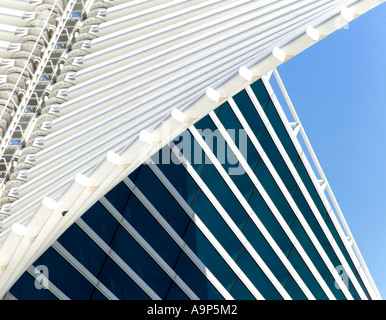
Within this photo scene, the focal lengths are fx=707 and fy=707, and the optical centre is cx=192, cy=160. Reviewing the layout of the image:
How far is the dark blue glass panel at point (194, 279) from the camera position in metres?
28.8

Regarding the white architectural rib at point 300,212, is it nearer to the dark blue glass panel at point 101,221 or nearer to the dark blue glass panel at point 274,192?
the dark blue glass panel at point 274,192

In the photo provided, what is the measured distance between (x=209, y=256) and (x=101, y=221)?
761 centimetres

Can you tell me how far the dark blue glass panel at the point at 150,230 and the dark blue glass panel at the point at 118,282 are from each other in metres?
1.78

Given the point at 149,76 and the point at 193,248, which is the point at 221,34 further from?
the point at 193,248

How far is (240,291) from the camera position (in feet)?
109

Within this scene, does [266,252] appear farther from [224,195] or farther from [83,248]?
[83,248]

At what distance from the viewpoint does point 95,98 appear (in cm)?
1677

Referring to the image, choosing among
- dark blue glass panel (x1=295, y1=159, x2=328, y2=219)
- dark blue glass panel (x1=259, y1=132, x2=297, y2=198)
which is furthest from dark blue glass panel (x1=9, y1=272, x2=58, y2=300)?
dark blue glass panel (x1=295, y1=159, x2=328, y2=219)

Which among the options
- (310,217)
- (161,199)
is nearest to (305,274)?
(310,217)

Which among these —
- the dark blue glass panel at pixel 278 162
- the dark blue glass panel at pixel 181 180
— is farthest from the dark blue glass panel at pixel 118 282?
the dark blue glass panel at pixel 278 162

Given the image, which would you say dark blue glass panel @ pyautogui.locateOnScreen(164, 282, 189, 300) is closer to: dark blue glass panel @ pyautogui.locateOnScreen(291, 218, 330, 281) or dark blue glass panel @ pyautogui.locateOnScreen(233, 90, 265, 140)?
dark blue glass panel @ pyautogui.locateOnScreen(233, 90, 265, 140)

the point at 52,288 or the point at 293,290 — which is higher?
the point at 293,290

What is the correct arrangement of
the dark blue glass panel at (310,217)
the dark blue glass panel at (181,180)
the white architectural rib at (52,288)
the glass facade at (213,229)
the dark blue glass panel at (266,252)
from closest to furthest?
the white architectural rib at (52,288), the glass facade at (213,229), the dark blue glass panel at (181,180), the dark blue glass panel at (266,252), the dark blue glass panel at (310,217)
